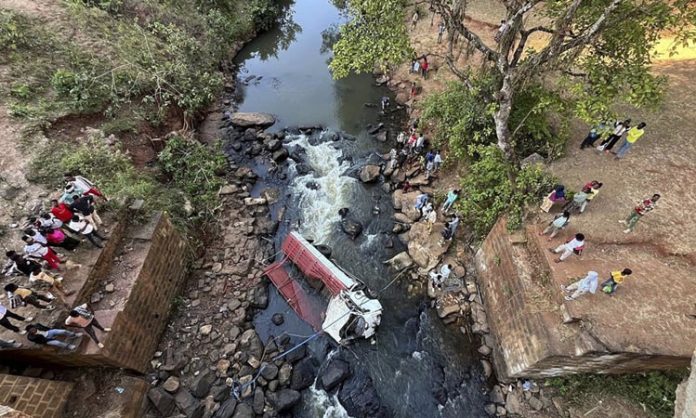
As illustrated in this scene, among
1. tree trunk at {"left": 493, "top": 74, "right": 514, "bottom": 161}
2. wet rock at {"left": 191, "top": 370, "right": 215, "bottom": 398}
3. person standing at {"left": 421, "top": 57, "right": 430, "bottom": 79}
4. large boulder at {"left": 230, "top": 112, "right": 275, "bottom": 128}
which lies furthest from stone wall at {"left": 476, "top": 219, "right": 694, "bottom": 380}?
large boulder at {"left": 230, "top": 112, "right": 275, "bottom": 128}

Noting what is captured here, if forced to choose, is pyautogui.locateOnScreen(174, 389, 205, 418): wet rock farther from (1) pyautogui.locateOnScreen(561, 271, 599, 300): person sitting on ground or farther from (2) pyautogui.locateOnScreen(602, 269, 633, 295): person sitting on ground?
(2) pyautogui.locateOnScreen(602, 269, 633, 295): person sitting on ground

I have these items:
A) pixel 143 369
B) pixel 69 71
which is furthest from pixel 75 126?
pixel 143 369

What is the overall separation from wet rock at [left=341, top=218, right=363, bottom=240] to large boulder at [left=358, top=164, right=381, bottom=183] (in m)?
2.40

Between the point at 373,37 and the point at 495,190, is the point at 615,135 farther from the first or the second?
the point at 373,37

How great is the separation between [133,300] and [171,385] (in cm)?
264

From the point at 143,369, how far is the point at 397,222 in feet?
32.3

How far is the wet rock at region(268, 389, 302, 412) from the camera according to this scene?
991 centimetres

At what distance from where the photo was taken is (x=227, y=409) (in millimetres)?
9883

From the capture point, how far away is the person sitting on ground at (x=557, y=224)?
9.55m

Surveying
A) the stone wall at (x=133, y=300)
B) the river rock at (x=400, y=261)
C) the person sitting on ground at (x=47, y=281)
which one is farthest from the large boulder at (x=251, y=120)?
the person sitting on ground at (x=47, y=281)

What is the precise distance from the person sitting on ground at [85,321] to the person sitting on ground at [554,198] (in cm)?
1239

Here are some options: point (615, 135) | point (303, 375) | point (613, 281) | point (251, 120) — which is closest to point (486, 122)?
point (615, 135)

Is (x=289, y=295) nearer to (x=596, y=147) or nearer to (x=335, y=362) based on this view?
(x=335, y=362)

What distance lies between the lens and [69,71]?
15.3 m
